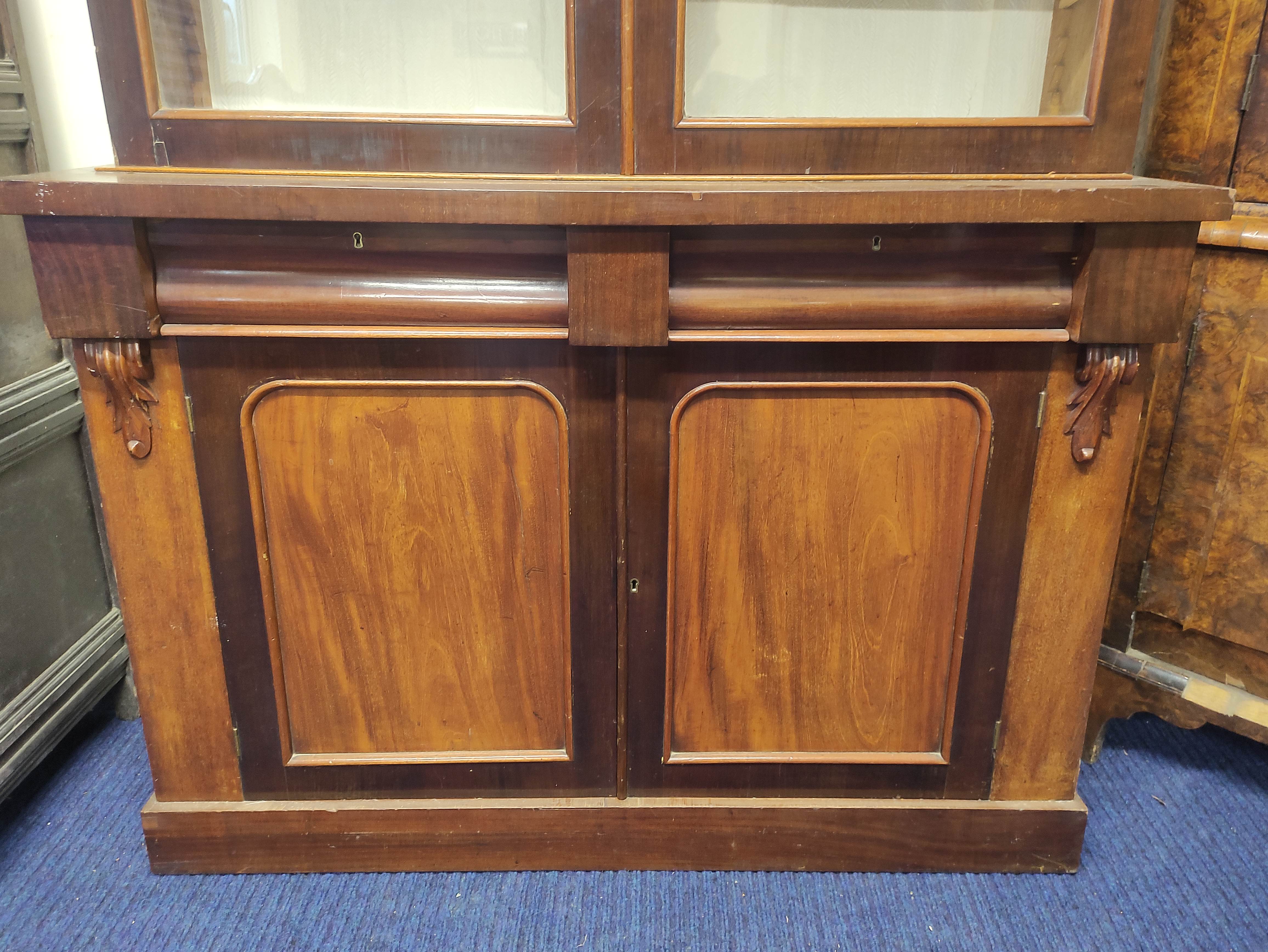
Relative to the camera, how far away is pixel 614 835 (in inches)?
57.4

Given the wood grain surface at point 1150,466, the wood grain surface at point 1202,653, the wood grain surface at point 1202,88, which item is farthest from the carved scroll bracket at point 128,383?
the wood grain surface at point 1202,653

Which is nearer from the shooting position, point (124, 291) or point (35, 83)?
point (124, 291)

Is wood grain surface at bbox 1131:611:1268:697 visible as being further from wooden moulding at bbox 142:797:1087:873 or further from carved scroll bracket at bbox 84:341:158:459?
carved scroll bracket at bbox 84:341:158:459

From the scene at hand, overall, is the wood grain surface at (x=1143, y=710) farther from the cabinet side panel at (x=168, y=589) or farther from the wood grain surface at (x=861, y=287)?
the cabinet side panel at (x=168, y=589)

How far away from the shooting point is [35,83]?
1.54m

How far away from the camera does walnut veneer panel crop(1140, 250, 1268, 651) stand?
1415 mm

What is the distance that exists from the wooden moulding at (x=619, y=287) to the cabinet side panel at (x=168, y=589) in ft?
1.79

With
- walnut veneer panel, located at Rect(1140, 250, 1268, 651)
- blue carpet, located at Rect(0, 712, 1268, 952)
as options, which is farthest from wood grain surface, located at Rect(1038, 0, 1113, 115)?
blue carpet, located at Rect(0, 712, 1268, 952)

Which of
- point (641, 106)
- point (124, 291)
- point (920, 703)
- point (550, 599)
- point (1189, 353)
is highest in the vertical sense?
point (641, 106)

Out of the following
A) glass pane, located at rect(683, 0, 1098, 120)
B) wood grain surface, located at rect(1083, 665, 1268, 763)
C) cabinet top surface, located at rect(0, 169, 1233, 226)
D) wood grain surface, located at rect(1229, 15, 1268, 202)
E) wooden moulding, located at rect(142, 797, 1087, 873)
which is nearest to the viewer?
cabinet top surface, located at rect(0, 169, 1233, 226)

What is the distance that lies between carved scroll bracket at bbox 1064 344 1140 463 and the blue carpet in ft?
2.35

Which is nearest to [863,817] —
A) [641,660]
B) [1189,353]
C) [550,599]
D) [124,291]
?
[641,660]

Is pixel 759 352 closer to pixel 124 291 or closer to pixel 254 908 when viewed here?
pixel 124 291

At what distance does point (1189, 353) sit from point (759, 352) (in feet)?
2.51
